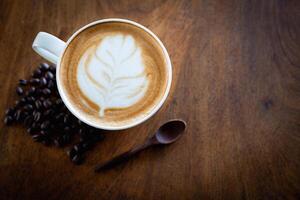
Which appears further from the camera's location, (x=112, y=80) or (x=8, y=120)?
(x=8, y=120)

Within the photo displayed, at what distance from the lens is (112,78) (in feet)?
3.39

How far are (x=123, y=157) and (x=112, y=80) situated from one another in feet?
1.09

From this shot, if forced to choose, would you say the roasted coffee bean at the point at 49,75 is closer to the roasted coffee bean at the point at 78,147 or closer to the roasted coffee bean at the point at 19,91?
the roasted coffee bean at the point at 19,91

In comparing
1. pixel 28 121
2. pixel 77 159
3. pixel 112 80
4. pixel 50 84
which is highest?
pixel 112 80

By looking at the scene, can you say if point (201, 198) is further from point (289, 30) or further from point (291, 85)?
point (289, 30)

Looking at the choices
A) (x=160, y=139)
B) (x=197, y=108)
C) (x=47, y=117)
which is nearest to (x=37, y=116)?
(x=47, y=117)

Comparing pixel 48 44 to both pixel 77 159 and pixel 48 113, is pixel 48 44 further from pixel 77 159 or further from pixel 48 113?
pixel 77 159

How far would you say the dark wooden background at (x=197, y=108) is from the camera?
120 cm

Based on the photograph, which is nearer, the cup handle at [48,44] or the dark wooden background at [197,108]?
the cup handle at [48,44]

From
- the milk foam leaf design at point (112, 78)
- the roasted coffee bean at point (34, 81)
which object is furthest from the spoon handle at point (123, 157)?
the roasted coffee bean at point (34, 81)

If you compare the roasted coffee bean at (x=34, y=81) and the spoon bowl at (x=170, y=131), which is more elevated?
the roasted coffee bean at (x=34, y=81)

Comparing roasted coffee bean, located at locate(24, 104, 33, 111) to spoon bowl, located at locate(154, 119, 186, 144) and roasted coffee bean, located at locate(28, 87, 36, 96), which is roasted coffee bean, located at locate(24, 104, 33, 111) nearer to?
roasted coffee bean, located at locate(28, 87, 36, 96)

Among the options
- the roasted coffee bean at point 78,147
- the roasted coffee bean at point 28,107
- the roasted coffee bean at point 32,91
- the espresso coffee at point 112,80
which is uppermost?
Result: the espresso coffee at point 112,80

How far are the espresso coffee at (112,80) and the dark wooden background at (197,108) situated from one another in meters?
0.20
